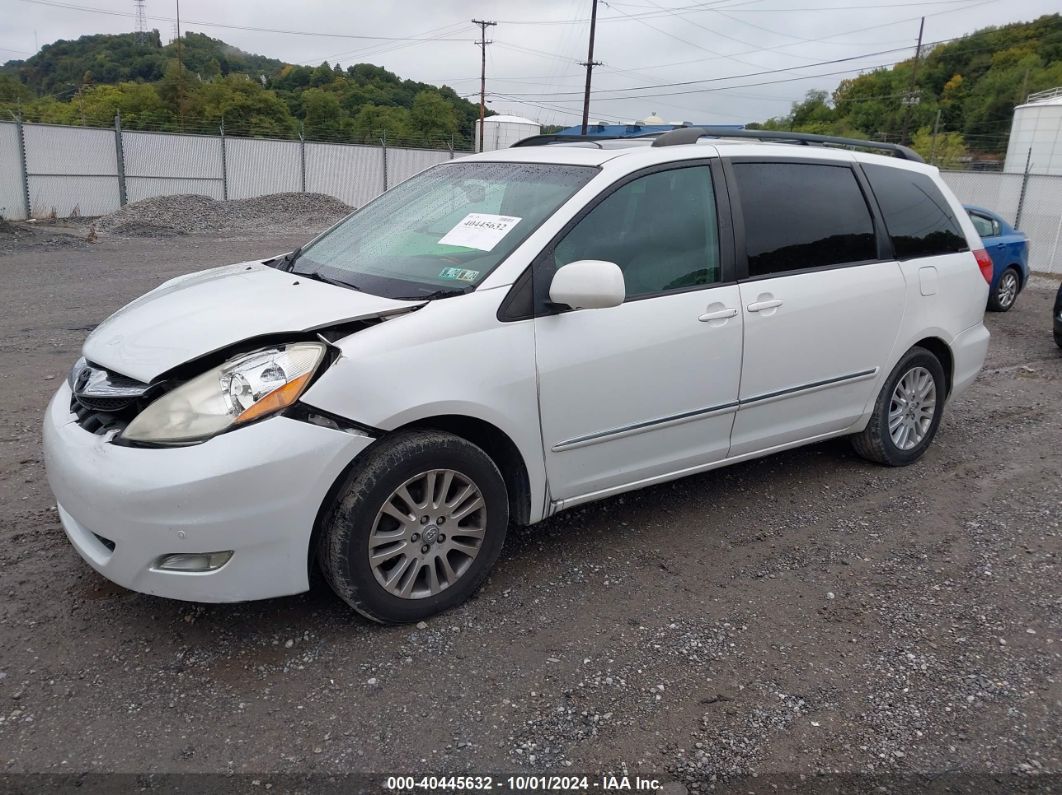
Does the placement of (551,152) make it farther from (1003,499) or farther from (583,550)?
(1003,499)

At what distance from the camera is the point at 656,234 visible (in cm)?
386

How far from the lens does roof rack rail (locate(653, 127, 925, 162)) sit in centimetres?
413

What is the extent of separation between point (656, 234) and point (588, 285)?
75 cm

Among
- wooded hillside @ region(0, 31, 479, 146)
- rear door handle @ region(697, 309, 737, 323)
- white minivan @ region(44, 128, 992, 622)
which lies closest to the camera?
white minivan @ region(44, 128, 992, 622)

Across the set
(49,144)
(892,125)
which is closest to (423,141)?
(49,144)

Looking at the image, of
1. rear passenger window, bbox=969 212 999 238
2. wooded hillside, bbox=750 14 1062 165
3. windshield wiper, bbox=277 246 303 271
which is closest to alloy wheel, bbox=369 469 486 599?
windshield wiper, bbox=277 246 303 271

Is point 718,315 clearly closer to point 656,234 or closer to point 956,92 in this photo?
point 656,234

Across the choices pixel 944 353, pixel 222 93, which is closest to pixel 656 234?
pixel 944 353

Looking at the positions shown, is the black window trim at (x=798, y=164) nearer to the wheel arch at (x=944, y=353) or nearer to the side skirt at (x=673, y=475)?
the wheel arch at (x=944, y=353)

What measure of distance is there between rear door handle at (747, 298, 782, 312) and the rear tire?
957 centimetres

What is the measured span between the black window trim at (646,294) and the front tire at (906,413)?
5.13ft

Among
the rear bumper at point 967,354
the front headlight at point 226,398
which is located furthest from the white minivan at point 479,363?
the rear bumper at point 967,354

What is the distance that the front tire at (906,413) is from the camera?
5.02m

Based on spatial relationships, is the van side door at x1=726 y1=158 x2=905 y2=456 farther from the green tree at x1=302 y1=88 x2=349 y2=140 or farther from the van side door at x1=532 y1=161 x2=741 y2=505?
the green tree at x1=302 y1=88 x2=349 y2=140
